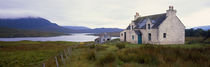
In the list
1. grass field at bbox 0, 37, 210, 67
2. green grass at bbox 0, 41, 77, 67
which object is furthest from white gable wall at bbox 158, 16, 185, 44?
green grass at bbox 0, 41, 77, 67

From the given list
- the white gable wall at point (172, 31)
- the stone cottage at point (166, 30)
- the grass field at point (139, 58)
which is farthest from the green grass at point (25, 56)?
the white gable wall at point (172, 31)

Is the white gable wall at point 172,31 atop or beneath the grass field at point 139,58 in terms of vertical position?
atop

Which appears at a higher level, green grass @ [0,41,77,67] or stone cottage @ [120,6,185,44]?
stone cottage @ [120,6,185,44]

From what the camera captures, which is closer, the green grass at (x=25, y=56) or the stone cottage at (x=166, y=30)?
the green grass at (x=25, y=56)

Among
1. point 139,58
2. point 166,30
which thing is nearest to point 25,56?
point 139,58

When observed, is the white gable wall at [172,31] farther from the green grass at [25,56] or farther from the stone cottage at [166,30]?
the green grass at [25,56]

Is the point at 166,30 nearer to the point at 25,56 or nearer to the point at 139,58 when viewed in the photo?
the point at 139,58

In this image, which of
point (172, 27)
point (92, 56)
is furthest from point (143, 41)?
point (92, 56)

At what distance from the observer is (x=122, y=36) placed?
1465 inches

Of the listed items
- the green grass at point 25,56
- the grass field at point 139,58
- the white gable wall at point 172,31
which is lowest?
the green grass at point 25,56

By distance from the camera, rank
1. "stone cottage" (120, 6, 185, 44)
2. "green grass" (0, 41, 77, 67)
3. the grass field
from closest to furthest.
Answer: the grass field
"green grass" (0, 41, 77, 67)
"stone cottage" (120, 6, 185, 44)

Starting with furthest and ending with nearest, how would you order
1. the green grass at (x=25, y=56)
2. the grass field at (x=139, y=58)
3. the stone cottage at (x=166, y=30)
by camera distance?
the stone cottage at (x=166, y=30) → the green grass at (x=25, y=56) → the grass field at (x=139, y=58)

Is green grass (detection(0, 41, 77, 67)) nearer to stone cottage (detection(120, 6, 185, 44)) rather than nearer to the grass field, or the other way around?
the grass field

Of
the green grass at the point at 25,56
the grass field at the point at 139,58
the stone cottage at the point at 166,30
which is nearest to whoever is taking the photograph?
the grass field at the point at 139,58
